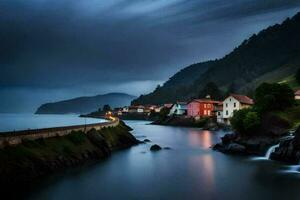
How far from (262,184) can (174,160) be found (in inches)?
940

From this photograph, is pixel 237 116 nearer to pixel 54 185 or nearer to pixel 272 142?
pixel 272 142

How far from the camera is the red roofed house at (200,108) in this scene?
190 meters

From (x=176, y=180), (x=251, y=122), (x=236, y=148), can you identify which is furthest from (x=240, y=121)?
(x=176, y=180)

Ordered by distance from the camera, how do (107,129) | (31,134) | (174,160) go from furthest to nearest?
(107,129), (174,160), (31,134)

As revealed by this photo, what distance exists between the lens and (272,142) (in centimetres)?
7594

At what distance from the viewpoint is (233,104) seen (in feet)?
513

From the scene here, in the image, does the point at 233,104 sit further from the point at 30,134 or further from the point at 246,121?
the point at 30,134

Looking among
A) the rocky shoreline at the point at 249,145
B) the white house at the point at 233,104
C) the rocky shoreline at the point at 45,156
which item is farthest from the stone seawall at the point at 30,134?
the white house at the point at 233,104

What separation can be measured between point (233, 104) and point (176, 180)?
106762mm

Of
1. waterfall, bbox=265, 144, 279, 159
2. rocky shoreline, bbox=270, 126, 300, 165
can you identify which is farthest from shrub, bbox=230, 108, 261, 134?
rocky shoreline, bbox=270, 126, 300, 165

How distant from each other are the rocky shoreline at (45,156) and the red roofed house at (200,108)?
113416mm

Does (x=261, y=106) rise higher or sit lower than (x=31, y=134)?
higher

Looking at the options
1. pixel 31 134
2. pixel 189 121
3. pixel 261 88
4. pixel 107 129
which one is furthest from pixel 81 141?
Result: pixel 189 121

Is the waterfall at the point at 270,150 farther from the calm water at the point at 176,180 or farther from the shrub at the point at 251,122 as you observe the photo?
the shrub at the point at 251,122
